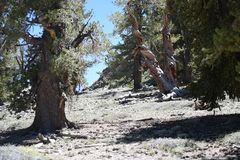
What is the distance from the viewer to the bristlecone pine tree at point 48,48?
64.5ft

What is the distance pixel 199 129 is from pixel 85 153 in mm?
4811

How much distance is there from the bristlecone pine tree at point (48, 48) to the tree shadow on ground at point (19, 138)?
0.69m

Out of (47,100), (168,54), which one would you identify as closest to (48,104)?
(47,100)

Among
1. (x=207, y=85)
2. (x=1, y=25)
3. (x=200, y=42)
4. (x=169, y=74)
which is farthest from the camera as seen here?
(x=169, y=74)

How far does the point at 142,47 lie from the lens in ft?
106

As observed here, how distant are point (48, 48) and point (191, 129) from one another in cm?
746

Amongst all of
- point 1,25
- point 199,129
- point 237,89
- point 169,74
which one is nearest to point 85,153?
point 199,129

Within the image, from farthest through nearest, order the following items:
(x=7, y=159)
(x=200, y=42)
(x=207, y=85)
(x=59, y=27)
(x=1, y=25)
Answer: (x=59, y=27) < (x=1, y=25) < (x=207, y=85) < (x=200, y=42) < (x=7, y=159)

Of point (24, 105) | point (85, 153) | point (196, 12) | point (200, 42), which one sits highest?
point (196, 12)

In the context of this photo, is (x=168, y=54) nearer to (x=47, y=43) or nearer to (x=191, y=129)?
(x=47, y=43)

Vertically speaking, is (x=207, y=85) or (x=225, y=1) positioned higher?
(x=225, y=1)

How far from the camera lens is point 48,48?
20.5m

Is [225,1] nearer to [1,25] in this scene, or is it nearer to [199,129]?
[199,129]

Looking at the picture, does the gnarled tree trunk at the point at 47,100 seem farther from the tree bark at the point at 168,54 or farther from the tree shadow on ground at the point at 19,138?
the tree bark at the point at 168,54
